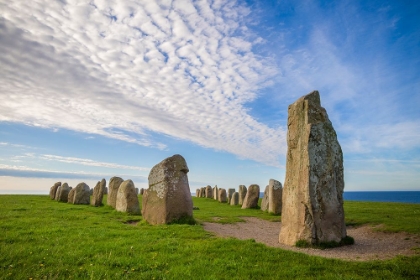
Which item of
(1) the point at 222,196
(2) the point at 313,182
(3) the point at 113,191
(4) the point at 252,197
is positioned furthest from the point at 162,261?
(1) the point at 222,196

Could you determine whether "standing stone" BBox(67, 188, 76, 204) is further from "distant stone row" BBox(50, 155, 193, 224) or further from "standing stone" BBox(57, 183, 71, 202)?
"distant stone row" BBox(50, 155, 193, 224)

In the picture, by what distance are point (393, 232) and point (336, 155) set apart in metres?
4.72

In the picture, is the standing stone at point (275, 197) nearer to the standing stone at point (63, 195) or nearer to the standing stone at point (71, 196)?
the standing stone at point (71, 196)

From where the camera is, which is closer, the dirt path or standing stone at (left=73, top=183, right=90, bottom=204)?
the dirt path

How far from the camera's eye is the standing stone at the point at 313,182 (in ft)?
34.9

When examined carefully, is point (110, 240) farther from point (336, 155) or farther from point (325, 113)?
point (325, 113)

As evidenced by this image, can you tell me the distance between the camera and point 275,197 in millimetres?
22500

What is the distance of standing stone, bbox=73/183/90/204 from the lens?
26.4 metres

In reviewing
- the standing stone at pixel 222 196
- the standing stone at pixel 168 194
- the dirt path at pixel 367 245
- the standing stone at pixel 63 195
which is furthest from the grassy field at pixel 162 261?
the standing stone at pixel 222 196

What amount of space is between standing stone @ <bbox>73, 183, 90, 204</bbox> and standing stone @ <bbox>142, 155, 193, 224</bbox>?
1388cm

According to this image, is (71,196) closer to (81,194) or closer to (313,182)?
(81,194)

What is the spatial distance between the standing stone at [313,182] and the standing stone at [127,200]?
39.2 ft

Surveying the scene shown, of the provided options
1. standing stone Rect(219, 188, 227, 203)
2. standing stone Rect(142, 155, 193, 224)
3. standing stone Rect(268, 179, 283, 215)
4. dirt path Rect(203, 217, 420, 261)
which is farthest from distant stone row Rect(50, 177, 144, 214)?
standing stone Rect(219, 188, 227, 203)

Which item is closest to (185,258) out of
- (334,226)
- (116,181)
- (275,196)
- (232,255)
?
(232,255)
